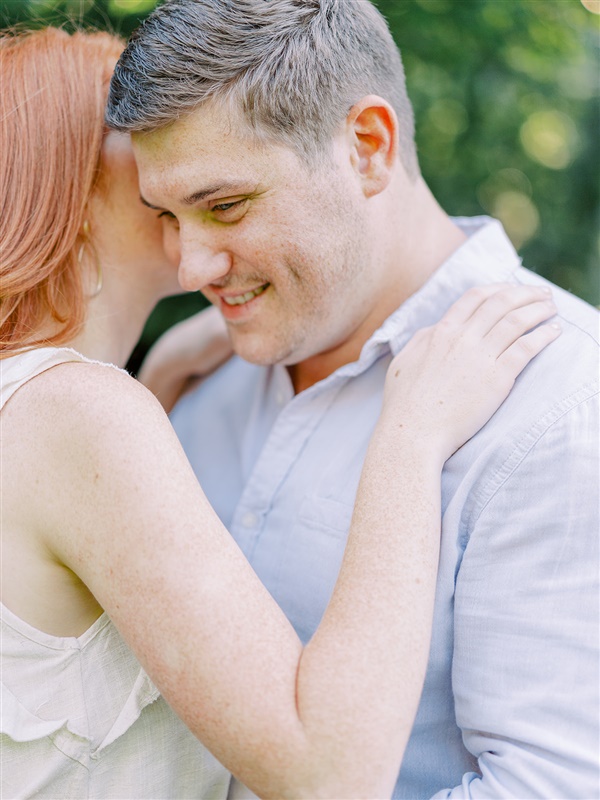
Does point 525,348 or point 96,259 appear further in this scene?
point 96,259

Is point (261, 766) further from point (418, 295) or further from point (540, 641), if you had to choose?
point (418, 295)

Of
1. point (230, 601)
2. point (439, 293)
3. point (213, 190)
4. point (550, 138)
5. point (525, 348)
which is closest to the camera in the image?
point (230, 601)

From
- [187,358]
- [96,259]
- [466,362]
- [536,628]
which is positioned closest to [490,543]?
Answer: [536,628]

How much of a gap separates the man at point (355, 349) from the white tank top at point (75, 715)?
1.47ft

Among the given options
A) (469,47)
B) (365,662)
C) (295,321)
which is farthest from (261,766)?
(469,47)

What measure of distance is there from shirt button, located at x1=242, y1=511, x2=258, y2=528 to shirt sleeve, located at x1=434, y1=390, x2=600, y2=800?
0.67 meters

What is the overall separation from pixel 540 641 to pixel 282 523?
0.77m

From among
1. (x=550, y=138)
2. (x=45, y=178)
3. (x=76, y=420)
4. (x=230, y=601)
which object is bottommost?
(x=550, y=138)

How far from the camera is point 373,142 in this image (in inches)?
84.0

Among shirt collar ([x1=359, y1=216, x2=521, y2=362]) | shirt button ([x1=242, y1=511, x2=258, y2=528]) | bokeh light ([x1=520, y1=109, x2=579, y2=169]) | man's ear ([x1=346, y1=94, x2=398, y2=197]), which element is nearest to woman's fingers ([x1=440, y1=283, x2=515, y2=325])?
shirt collar ([x1=359, y1=216, x2=521, y2=362])

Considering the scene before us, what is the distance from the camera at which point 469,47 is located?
13.8ft

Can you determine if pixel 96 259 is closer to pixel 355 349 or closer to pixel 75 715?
pixel 355 349

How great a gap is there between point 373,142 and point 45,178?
32.0 inches

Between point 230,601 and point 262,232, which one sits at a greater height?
point 262,232
